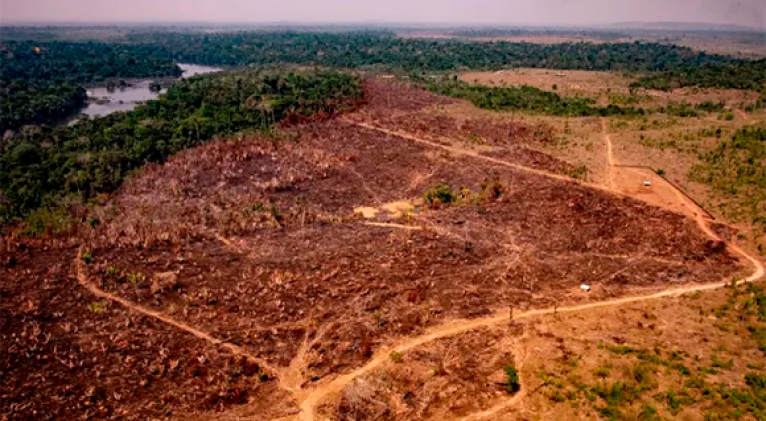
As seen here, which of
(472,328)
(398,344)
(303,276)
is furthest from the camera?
(303,276)

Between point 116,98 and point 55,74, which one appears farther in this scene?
point 55,74

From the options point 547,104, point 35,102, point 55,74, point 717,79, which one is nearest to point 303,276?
point 547,104

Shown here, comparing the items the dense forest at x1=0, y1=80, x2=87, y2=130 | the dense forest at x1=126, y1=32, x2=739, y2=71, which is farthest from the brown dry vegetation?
the dense forest at x1=126, y1=32, x2=739, y2=71

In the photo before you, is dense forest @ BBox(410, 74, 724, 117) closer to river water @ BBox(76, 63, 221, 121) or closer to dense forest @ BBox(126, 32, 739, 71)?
dense forest @ BBox(126, 32, 739, 71)

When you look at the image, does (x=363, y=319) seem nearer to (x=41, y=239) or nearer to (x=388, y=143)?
(x=41, y=239)

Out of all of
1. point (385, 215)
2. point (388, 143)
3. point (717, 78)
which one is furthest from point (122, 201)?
point (717, 78)

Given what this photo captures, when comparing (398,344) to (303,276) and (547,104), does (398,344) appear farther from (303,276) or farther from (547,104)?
(547,104)
